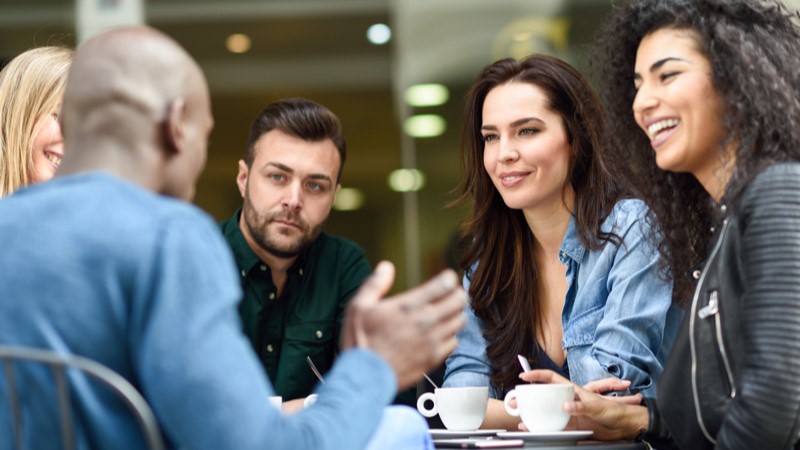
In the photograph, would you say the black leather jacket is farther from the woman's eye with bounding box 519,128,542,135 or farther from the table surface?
the woman's eye with bounding box 519,128,542,135

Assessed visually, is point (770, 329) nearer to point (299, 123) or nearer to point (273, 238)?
point (273, 238)

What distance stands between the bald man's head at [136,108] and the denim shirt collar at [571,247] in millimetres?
1604

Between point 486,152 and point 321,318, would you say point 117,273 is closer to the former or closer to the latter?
point 486,152

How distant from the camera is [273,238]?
11.4ft

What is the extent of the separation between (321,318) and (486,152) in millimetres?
766

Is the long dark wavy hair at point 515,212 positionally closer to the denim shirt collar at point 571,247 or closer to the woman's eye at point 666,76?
the denim shirt collar at point 571,247

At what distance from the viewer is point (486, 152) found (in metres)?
3.09

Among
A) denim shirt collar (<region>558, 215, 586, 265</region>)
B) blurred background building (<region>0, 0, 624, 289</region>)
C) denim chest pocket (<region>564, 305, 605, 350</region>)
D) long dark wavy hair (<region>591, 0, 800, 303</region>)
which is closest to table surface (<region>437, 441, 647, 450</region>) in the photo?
long dark wavy hair (<region>591, 0, 800, 303</region>)

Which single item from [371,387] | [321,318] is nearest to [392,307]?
[371,387]

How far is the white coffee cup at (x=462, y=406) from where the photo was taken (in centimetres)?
221

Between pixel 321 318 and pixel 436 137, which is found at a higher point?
pixel 436 137

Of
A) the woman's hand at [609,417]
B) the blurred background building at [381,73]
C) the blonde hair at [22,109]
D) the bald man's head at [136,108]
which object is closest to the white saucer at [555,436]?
the woman's hand at [609,417]

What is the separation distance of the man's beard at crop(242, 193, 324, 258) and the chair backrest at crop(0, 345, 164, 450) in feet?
7.28

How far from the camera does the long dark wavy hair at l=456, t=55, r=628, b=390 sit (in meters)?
2.83
